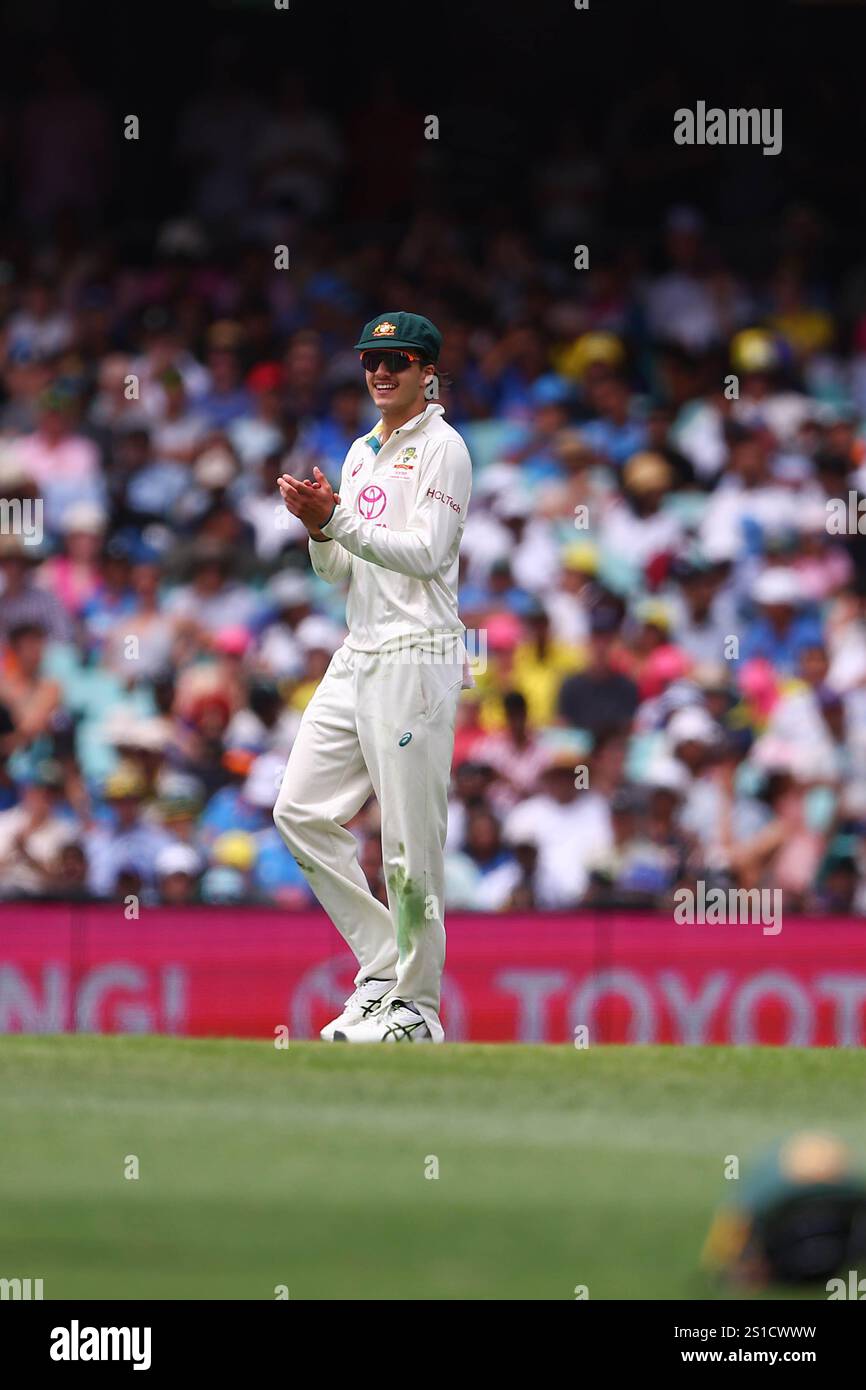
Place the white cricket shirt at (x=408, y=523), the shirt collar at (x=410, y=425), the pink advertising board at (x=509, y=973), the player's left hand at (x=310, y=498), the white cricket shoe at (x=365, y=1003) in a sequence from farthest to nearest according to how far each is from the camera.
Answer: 1. the pink advertising board at (x=509, y=973)
2. the white cricket shoe at (x=365, y=1003)
3. the shirt collar at (x=410, y=425)
4. the white cricket shirt at (x=408, y=523)
5. the player's left hand at (x=310, y=498)

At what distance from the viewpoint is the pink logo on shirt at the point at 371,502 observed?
897cm

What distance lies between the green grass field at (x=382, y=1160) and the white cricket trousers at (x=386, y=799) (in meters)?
0.45

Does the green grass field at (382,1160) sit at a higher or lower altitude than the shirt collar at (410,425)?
lower

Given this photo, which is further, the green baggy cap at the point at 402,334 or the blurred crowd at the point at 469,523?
the blurred crowd at the point at 469,523

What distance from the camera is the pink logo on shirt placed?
897 centimetres

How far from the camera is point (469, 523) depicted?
15.9 m

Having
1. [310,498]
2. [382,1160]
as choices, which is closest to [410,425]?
[310,498]

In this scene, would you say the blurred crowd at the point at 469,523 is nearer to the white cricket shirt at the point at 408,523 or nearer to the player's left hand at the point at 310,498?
the white cricket shirt at the point at 408,523

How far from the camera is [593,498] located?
52.9ft

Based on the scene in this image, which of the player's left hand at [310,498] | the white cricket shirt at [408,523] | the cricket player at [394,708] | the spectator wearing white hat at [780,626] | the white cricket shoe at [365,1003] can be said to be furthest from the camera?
the spectator wearing white hat at [780,626]

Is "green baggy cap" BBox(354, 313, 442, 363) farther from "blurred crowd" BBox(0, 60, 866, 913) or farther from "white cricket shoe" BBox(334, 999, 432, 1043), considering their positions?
"blurred crowd" BBox(0, 60, 866, 913)

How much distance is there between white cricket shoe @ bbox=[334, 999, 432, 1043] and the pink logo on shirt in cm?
173

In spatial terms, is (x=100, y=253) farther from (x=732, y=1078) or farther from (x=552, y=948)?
(x=732, y=1078)

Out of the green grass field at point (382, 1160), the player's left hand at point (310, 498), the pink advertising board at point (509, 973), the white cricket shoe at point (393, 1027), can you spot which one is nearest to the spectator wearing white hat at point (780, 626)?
the pink advertising board at point (509, 973)
